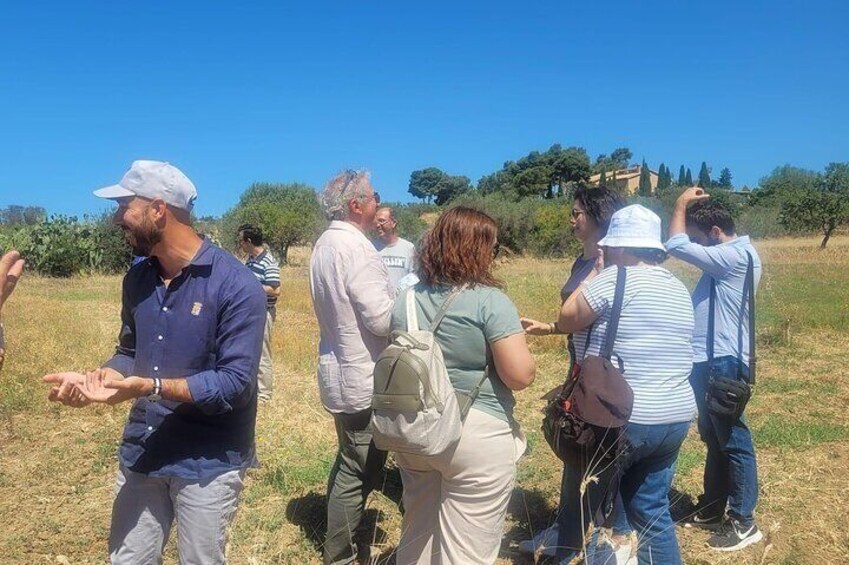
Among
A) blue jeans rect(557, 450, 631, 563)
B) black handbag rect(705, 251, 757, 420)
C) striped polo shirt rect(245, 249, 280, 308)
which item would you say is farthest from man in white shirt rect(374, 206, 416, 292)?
blue jeans rect(557, 450, 631, 563)

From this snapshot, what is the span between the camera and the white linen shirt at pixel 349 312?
2.95 m

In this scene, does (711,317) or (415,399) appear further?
(711,317)

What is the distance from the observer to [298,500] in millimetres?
4207

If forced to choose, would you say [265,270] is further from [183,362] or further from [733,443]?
[733,443]

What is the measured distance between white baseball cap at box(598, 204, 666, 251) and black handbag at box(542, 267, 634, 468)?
0.13 m

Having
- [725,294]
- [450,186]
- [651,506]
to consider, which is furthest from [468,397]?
[450,186]

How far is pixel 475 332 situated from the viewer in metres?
2.42

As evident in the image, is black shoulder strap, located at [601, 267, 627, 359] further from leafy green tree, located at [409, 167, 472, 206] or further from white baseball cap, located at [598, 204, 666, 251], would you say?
leafy green tree, located at [409, 167, 472, 206]

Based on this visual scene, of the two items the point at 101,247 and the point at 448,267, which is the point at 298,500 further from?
the point at 101,247

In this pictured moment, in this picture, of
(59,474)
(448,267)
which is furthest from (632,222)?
(59,474)

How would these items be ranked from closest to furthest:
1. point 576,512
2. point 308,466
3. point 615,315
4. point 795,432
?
1. point 615,315
2. point 576,512
3. point 308,466
4. point 795,432

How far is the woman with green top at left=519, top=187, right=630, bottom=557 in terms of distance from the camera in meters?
2.95

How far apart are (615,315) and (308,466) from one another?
2911 millimetres

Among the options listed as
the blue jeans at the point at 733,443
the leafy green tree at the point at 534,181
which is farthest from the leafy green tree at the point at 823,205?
the blue jeans at the point at 733,443
